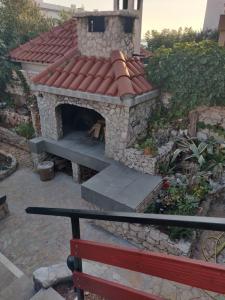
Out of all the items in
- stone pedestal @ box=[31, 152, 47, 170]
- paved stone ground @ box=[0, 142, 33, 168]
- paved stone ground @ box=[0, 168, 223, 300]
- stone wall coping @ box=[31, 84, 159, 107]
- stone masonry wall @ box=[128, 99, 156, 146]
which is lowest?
paved stone ground @ box=[0, 168, 223, 300]

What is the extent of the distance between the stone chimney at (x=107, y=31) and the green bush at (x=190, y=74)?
121 centimetres

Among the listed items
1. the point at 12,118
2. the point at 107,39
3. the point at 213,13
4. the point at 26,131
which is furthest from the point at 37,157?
the point at 213,13

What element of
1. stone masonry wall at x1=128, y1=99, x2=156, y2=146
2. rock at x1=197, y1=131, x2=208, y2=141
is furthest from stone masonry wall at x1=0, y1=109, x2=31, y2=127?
rock at x1=197, y1=131, x2=208, y2=141

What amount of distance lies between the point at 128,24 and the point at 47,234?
7608 millimetres

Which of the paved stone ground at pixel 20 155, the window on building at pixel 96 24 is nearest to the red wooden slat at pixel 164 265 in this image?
the window on building at pixel 96 24

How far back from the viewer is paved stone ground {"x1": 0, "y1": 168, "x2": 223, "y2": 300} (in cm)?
518

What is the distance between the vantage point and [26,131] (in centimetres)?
1149

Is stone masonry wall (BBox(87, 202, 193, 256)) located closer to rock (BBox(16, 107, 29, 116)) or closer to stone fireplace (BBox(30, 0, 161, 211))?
stone fireplace (BBox(30, 0, 161, 211))

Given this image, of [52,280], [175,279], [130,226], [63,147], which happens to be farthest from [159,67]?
[175,279]

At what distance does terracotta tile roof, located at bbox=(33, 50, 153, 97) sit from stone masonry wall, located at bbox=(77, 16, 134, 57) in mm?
230

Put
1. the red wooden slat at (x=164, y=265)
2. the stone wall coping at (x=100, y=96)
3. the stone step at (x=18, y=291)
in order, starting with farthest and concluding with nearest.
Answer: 1. the stone wall coping at (x=100, y=96)
2. the stone step at (x=18, y=291)
3. the red wooden slat at (x=164, y=265)

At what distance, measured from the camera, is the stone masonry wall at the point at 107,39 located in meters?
7.82

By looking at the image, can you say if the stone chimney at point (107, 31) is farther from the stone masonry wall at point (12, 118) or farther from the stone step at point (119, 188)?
the stone masonry wall at point (12, 118)

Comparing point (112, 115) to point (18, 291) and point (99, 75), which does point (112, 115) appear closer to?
point (99, 75)
